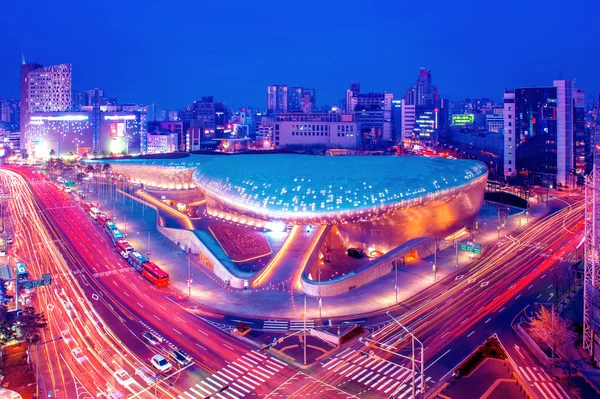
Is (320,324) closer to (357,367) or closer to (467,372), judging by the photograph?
(357,367)

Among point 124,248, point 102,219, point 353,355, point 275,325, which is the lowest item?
point 353,355

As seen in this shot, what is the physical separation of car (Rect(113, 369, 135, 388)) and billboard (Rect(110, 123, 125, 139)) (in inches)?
6952

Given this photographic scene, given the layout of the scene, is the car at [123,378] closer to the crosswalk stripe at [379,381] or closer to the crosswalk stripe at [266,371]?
the crosswalk stripe at [266,371]

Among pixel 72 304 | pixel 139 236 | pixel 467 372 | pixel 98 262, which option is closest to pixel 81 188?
pixel 139 236

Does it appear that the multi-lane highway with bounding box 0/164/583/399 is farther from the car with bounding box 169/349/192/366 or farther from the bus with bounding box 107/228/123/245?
the bus with bounding box 107/228/123/245

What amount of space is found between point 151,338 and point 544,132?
A: 421 ft

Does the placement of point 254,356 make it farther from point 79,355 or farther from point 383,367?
point 79,355

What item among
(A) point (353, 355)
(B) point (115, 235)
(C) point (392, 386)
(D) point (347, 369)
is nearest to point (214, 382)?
(D) point (347, 369)

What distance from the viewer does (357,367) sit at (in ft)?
117

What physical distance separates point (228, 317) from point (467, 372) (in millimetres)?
21534

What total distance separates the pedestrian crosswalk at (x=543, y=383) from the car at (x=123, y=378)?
27344mm

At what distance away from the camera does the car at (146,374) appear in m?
33.7

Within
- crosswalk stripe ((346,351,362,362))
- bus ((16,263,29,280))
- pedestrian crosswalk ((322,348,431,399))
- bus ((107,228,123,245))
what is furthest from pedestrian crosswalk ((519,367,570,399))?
bus ((107,228,123,245))

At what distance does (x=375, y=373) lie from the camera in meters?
34.7
